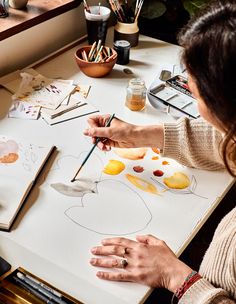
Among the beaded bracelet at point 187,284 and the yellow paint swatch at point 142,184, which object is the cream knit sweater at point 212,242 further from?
the yellow paint swatch at point 142,184

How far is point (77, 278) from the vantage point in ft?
2.60

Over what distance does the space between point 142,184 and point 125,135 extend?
15 centimetres

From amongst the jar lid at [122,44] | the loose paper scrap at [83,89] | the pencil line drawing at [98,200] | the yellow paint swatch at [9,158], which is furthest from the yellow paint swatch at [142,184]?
the jar lid at [122,44]

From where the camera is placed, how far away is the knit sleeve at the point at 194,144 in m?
1.07

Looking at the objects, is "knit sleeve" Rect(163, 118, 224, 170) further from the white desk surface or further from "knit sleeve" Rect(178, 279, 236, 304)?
"knit sleeve" Rect(178, 279, 236, 304)

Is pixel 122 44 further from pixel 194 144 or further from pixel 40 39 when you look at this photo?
pixel 194 144

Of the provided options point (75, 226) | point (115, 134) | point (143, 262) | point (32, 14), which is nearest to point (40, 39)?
point (32, 14)

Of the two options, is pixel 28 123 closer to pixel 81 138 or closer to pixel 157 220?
pixel 81 138

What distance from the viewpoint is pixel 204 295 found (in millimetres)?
794

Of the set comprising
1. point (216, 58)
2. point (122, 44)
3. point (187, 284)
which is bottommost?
point (187, 284)

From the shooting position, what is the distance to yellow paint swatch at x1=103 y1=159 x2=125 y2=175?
103cm

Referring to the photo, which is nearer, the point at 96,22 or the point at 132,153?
the point at 132,153

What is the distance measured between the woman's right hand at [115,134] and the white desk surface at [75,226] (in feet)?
0.12

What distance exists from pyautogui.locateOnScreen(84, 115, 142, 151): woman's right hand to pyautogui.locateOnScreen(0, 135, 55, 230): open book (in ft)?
0.40
